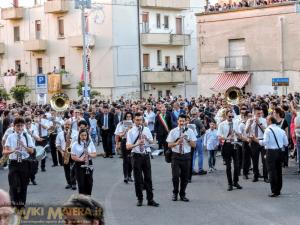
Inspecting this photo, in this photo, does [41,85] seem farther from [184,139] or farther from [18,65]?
[18,65]

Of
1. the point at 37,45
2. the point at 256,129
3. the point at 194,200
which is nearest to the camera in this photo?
the point at 194,200

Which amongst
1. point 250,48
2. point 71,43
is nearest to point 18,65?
point 71,43

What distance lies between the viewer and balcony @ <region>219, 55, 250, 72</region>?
4584 centimetres

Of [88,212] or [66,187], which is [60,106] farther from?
[88,212]

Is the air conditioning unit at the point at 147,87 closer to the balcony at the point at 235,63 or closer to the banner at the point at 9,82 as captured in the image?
the balcony at the point at 235,63

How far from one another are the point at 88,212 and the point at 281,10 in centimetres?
4033

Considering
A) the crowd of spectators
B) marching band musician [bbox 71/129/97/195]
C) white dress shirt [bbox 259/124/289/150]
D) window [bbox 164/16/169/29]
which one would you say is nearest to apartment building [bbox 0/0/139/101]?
window [bbox 164/16/169/29]

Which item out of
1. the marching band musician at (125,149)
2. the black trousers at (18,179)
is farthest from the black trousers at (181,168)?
the black trousers at (18,179)

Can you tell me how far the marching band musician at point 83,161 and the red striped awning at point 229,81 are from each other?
33.4m

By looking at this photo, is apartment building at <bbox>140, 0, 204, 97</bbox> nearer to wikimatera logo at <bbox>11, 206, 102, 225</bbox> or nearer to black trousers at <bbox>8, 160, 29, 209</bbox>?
black trousers at <bbox>8, 160, 29, 209</bbox>

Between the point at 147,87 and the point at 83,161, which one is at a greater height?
the point at 147,87

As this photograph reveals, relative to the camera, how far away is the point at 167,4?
54.7m

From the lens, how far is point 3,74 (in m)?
58.9

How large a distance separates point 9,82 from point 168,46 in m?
13.4
